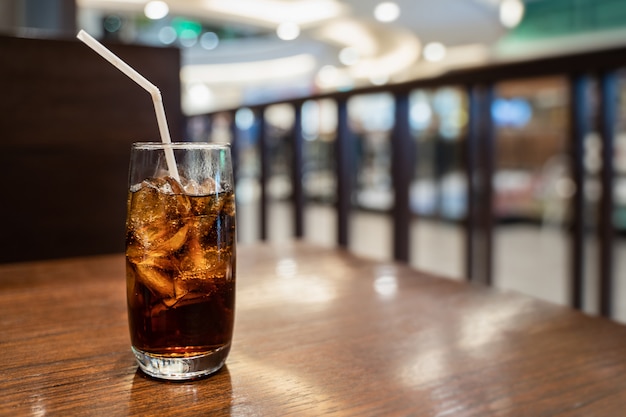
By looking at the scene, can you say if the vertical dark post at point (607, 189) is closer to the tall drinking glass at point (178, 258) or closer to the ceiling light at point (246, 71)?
the tall drinking glass at point (178, 258)

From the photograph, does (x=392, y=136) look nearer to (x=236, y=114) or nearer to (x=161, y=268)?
(x=236, y=114)

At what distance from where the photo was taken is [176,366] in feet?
1.71

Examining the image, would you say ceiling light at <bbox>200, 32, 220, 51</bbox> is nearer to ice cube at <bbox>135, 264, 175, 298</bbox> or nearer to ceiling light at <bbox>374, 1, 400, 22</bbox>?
ceiling light at <bbox>374, 1, 400, 22</bbox>

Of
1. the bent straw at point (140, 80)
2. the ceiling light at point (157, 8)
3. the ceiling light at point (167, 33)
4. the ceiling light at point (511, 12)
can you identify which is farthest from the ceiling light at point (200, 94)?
the bent straw at point (140, 80)

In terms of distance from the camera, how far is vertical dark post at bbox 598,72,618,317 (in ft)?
4.59

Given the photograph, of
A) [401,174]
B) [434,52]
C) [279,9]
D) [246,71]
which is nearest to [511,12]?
[434,52]

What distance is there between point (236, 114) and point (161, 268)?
8.53 ft

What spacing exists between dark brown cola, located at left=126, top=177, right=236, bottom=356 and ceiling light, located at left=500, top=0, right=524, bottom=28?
805 cm

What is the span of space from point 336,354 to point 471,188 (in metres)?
1.35

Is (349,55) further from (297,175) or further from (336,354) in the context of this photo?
(336,354)

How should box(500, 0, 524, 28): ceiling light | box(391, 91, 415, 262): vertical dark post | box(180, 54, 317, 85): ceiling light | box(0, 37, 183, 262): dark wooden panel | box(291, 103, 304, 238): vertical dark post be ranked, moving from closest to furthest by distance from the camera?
box(0, 37, 183, 262): dark wooden panel
box(391, 91, 415, 262): vertical dark post
box(291, 103, 304, 238): vertical dark post
box(500, 0, 524, 28): ceiling light
box(180, 54, 317, 85): ceiling light

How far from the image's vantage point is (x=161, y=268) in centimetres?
53

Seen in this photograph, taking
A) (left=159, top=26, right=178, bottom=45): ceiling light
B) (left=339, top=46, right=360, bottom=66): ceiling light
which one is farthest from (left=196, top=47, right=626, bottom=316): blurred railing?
(left=159, top=26, right=178, bottom=45): ceiling light

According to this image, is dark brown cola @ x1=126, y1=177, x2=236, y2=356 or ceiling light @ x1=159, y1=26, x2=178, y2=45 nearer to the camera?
dark brown cola @ x1=126, y1=177, x2=236, y2=356
